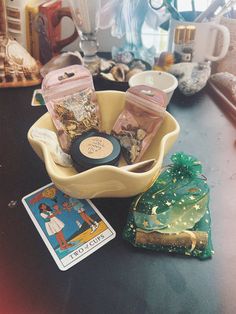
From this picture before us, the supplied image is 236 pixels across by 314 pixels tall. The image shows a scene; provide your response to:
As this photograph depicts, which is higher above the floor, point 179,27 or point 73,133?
point 179,27

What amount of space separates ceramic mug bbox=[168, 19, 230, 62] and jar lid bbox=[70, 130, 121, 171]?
327 millimetres

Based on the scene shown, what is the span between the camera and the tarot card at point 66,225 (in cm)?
45

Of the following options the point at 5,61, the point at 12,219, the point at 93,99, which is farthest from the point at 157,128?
the point at 5,61

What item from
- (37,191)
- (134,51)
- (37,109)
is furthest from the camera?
(134,51)

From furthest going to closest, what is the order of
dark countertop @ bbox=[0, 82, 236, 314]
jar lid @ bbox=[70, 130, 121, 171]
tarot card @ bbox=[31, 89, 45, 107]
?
tarot card @ bbox=[31, 89, 45, 107] → jar lid @ bbox=[70, 130, 121, 171] → dark countertop @ bbox=[0, 82, 236, 314]

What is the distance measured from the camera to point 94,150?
0.54m

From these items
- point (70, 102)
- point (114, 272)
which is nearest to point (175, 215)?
point (114, 272)

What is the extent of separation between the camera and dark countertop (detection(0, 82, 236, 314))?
401 millimetres

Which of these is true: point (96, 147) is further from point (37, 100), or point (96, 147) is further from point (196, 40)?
point (196, 40)


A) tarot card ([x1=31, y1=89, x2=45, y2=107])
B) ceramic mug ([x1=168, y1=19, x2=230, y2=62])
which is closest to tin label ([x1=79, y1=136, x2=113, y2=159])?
tarot card ([x1=31, y1=89, x2=45, y2=107])

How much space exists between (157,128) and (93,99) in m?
0.13

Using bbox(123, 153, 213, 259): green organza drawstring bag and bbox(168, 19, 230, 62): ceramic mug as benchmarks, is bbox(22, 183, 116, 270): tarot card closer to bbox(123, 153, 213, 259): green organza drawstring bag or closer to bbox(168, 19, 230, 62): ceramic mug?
bbox(123, 153, 213, 259): green organza drawstring bag

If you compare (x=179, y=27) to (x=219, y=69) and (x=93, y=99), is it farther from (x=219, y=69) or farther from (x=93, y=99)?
(x=93, y=99)

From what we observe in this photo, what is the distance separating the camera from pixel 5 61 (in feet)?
2.49
